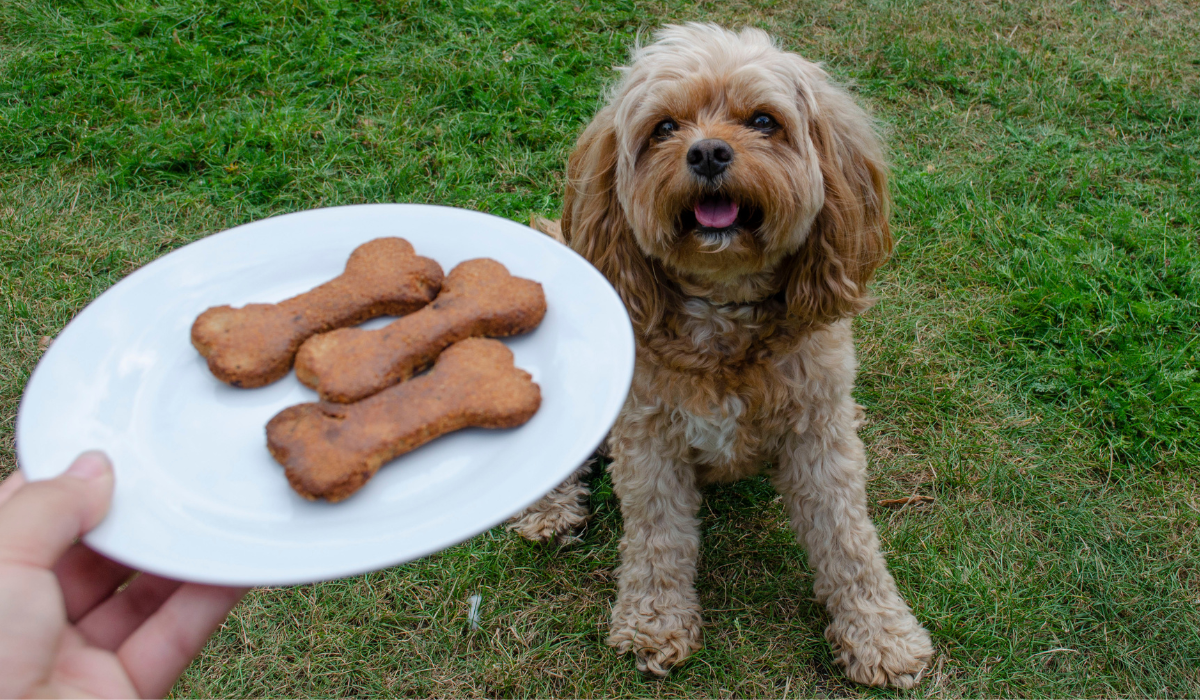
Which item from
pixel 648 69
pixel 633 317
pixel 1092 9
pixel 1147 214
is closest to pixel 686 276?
pixel 633 317

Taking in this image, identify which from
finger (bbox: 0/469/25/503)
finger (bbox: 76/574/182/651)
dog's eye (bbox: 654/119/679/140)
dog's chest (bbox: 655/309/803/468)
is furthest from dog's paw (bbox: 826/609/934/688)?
finger (bbox: 0/469/25/503)

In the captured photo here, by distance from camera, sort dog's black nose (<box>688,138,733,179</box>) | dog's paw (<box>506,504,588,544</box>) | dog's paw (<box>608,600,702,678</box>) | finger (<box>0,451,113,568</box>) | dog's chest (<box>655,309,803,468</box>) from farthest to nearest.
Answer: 1. dog's paw (<box>506,504,588,544</box>)
2. dog's paw (<box>608,600,702,678</box>)
3. dog's chest (<box>655,309,803,468</box>)
4. dog's black nose (<box>688,138,733,179</box>)
5. finger (<box>0,451,113,568</box>)

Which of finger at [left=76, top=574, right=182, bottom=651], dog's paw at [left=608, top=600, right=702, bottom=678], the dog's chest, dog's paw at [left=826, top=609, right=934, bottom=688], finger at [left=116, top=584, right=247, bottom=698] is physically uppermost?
the dog's chest

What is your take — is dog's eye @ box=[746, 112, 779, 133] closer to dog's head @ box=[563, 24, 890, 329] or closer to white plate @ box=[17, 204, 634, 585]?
dog's head @ box=[563, 24, 890, 329]

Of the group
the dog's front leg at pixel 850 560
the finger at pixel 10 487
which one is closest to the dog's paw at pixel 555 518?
the dog's front leg at pixel 850 560

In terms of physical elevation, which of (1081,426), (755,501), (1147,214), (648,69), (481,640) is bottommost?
(481,640)

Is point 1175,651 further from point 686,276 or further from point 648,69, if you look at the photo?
point 648,69
